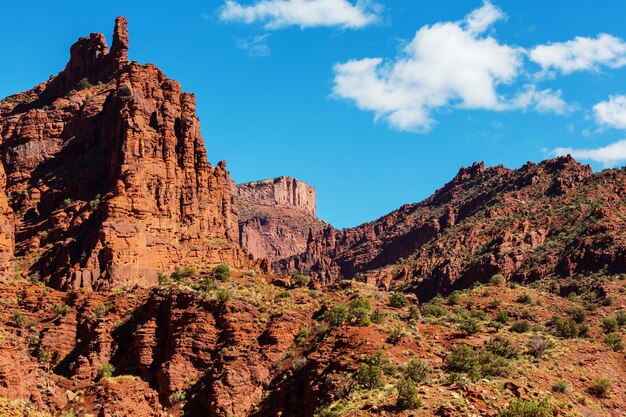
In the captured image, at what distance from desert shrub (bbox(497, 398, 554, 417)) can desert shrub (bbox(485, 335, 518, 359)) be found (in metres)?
15.5

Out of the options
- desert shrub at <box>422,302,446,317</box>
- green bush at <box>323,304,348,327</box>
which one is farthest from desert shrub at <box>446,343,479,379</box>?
desert shrub at <box>422,302,446,317</box>

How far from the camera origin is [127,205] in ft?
301

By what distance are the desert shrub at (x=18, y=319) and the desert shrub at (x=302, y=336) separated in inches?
994

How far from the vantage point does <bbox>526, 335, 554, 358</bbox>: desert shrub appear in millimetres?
70181

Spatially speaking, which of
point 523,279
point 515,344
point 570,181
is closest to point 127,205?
point 515,344

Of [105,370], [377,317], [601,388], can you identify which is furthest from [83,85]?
[601,388]

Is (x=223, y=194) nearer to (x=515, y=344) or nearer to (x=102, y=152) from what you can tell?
(x=102, y=152)

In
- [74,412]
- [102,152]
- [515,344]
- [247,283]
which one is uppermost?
[102,152]

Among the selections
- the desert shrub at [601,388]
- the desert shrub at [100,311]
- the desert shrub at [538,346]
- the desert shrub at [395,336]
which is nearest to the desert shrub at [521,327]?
the desert shrub at [538,346]

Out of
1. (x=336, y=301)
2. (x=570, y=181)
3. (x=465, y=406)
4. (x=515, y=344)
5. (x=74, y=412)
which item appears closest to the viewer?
(x=465, y=406)

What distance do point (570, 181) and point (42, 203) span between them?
319ft

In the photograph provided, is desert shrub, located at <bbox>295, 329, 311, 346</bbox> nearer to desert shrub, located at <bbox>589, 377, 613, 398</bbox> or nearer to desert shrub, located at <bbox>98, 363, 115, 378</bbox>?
desert shrub, located at <bbox>98, 363, 115, 378</bbox>

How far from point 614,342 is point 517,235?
2483 inches

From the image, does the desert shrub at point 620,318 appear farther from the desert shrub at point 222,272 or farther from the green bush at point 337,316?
the desert shrub at point 222,272
